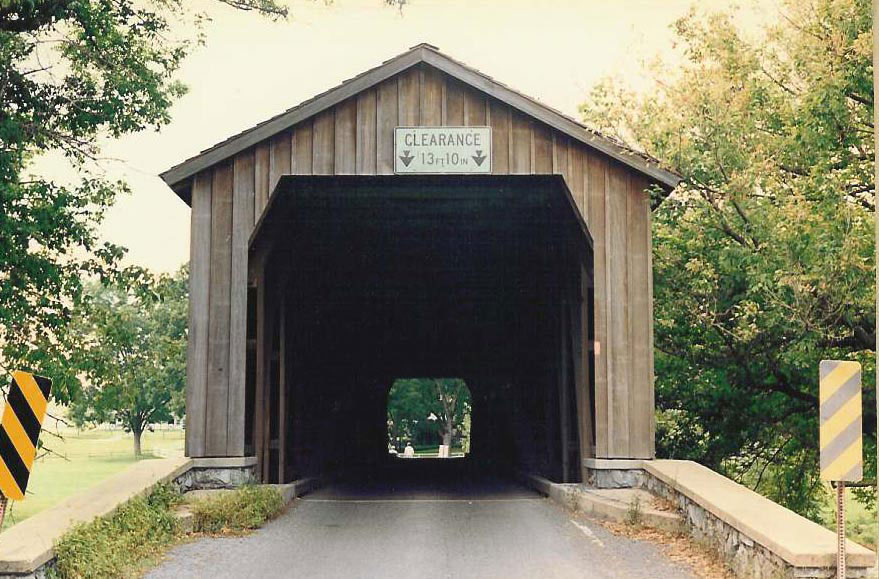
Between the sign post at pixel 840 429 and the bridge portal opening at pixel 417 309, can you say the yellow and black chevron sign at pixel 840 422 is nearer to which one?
the sign post at pixel 840 429

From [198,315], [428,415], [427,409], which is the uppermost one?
[198,315]

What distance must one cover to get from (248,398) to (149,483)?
3.19 meters

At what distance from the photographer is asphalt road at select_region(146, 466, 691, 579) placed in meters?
7.16

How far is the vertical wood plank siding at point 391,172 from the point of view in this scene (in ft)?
35.8

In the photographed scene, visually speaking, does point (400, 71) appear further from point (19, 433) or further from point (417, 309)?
point (417, 309)

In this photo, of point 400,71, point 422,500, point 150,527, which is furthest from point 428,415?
point 150,527

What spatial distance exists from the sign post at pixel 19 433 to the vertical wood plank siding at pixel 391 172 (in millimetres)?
5095

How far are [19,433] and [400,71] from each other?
6.38 metres

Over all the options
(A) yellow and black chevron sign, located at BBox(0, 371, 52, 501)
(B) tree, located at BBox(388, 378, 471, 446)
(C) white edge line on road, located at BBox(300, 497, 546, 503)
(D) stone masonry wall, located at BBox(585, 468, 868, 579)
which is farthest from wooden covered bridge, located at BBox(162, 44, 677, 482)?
(B) tree, located at BBox(388, 378, 471, 446)

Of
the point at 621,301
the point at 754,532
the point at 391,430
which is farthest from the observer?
the point at 391,430

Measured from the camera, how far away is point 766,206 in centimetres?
1247

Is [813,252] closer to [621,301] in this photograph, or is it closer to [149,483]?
[621,301]

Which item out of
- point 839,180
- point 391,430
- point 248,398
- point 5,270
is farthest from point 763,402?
point 391,430

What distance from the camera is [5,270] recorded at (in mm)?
14586
